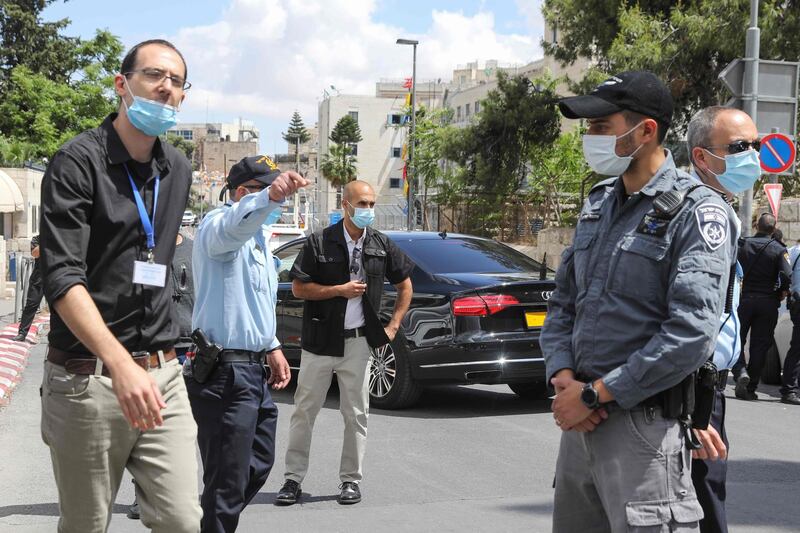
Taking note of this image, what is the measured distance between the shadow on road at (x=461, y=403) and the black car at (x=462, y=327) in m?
0.25

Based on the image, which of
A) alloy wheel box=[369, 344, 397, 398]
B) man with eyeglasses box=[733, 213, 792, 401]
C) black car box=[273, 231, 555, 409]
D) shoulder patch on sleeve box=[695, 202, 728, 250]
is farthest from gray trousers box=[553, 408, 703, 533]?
man with eyeglasses box=[733, 213, 792, 401]

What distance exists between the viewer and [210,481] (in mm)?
4969

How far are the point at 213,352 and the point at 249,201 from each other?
1.09 meters

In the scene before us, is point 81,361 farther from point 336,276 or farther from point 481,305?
point 481,305

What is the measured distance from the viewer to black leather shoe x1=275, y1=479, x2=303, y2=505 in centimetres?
668

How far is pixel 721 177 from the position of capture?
4449mm

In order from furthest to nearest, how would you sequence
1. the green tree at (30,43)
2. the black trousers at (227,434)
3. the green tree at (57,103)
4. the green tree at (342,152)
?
1. the green tree at (342,152)
2. the green tree at (30,43)
3. the green tree at (57,103)
4. the black trousers at (227,434)

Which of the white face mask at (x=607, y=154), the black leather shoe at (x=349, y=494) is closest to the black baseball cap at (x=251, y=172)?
the black leather shoe at (x=349, y=494)

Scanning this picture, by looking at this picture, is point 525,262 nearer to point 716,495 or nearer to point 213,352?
point 213,352

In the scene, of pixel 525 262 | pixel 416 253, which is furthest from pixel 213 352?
pixel 525 262

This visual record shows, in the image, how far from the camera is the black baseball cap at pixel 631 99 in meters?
3.35

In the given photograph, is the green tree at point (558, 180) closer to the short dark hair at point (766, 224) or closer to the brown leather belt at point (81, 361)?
the short dark hair at point (766, 224)

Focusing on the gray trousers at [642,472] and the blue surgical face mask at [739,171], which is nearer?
the gray trousers at [642,472]

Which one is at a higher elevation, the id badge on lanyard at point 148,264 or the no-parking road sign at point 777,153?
the no-parking road sign at point 777,153
